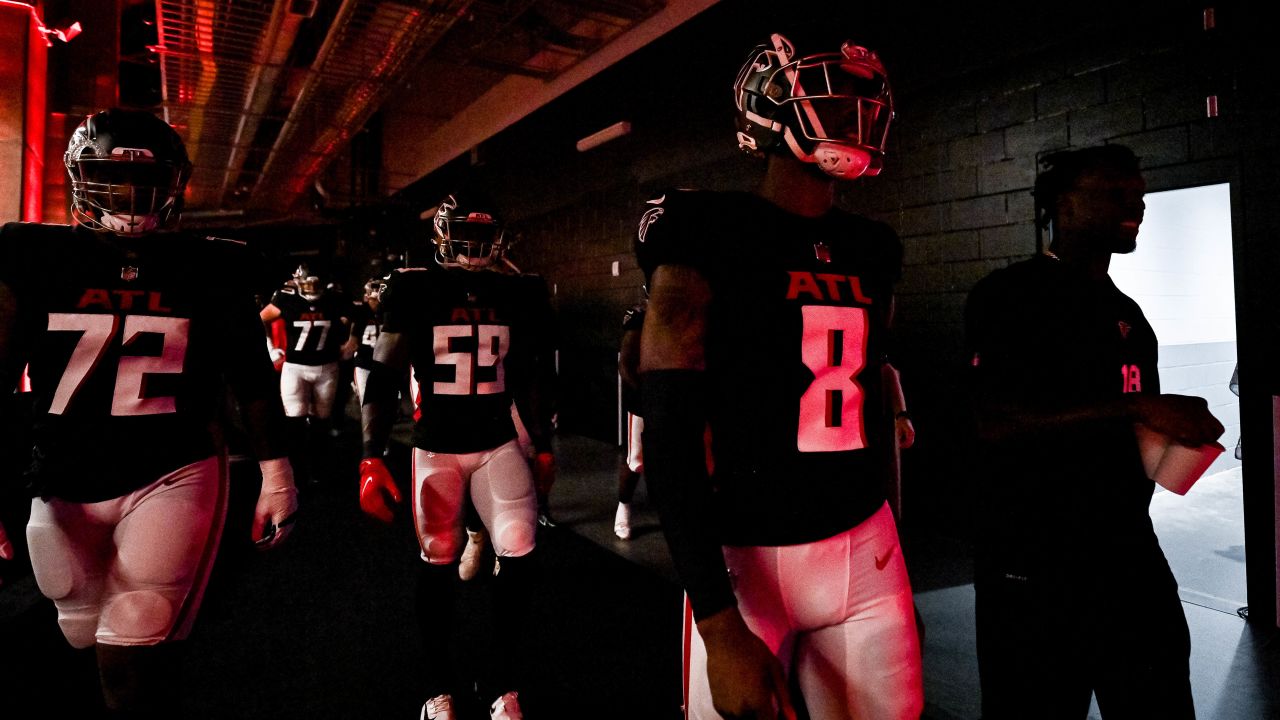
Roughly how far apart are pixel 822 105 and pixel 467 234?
200cm

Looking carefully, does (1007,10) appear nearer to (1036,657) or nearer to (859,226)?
(859,226)

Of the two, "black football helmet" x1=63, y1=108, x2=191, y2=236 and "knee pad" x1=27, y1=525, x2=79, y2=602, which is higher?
"black football helmet" x1=63, y1=108, x2=191, y2=236

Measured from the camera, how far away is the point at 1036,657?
1.74 m

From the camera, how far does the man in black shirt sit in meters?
1.63

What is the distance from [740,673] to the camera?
1.06 metres

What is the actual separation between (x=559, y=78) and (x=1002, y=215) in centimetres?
628

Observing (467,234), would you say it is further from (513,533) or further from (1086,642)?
(1086,642)

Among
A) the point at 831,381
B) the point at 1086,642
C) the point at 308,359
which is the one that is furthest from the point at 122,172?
the point at 308,359

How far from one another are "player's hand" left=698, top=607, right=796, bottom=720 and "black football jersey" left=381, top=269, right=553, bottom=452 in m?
1.90

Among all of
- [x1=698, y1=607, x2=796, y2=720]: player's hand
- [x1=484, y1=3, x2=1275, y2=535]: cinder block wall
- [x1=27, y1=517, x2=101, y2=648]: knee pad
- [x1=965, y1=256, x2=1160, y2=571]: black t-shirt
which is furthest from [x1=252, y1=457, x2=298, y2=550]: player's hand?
[x1=484, y1=3, x2=1275, y2=535]: cinder block wall

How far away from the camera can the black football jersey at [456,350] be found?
2.84 meters

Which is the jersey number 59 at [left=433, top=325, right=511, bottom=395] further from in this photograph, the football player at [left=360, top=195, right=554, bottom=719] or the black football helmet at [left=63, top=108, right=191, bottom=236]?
the black football helmet at [left=63, top=108, right=191, bottom=236]

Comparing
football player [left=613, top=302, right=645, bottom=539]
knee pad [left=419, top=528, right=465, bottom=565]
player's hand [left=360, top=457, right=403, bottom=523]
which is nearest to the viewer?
player's hand [left=360, top=457, right=403, bottom=523]

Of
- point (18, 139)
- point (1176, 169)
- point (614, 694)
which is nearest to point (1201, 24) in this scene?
point (1176, 169)
